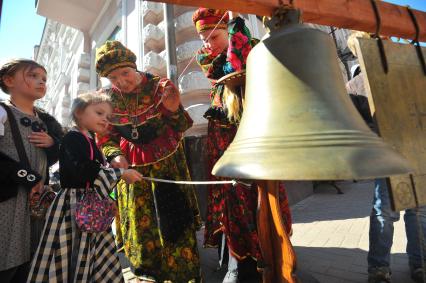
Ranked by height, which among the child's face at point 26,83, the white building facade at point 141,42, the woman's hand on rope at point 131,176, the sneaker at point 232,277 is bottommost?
the sneaker at point 232,277

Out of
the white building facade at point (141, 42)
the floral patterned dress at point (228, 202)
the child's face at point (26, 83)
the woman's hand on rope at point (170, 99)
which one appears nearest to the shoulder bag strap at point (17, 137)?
the child's face at point (26, 83)

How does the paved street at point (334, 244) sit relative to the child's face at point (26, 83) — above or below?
below

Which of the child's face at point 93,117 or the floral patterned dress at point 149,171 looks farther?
the floral patterned dress at point 149,171

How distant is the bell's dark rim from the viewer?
124cm

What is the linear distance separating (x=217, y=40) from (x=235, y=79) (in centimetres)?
63

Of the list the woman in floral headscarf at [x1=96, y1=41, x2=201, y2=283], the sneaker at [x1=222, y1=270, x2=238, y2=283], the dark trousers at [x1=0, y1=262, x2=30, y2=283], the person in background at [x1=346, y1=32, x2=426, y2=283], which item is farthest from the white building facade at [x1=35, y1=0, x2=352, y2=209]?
the person in background at [x1=346, y1=32, x2=426, y2=283]

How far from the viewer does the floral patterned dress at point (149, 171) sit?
65.1 inches

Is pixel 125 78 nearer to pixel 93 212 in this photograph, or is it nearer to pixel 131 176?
pixel 131 176

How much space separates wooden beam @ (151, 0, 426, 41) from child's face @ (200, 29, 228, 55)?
82 cm

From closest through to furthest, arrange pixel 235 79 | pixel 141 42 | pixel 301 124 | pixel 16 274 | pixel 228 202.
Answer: pixel 301 124, pixel 235 79, pixel 16 274, pixel 228 202, pixel 141 42

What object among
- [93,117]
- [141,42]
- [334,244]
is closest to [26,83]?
[93,117]

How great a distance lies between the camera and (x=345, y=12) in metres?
1.02

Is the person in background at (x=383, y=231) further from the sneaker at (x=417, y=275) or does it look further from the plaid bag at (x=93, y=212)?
the plaid bag at (x=93, y=212)

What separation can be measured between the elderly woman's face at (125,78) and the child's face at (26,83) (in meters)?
0.40
